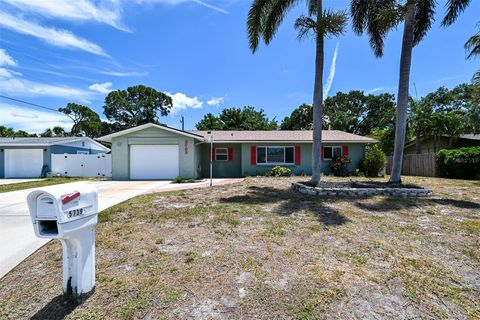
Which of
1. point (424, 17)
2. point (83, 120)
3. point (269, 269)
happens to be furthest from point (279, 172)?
point (83, 120)

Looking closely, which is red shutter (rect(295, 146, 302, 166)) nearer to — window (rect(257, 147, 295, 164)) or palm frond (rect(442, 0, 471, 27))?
window (rect(257, 147, 295, 164))

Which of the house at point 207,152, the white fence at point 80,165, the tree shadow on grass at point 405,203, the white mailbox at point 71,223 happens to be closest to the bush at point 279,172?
the house at point 207,152

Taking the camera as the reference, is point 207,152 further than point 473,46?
Yes

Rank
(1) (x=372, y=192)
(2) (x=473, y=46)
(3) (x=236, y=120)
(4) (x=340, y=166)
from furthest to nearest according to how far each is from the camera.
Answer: (3) (x=236, y=120)
(4) (x=340, y=166)
(2) (x=473, y=46)
(1) (x=372, y=192)

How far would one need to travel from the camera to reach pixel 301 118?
1521 inches

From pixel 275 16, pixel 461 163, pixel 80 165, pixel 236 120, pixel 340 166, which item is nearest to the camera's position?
pixel 275 16

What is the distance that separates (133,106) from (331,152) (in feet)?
114

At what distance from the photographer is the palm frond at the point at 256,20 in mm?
9828

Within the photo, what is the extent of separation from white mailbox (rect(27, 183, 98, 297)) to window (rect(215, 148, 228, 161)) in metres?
15.2

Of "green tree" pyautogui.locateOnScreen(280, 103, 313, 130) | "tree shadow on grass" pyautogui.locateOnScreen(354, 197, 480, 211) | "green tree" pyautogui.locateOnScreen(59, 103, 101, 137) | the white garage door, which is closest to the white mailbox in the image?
"tree shadow on grass" pyautogui.locateOnScreen(354, 197, 480, 211)

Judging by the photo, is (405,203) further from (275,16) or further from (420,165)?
(420,165)

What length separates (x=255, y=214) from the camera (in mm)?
6242

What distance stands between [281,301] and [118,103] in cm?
4478

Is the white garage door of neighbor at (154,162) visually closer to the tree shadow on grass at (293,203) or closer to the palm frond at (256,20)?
the palm frond at (256,20)
